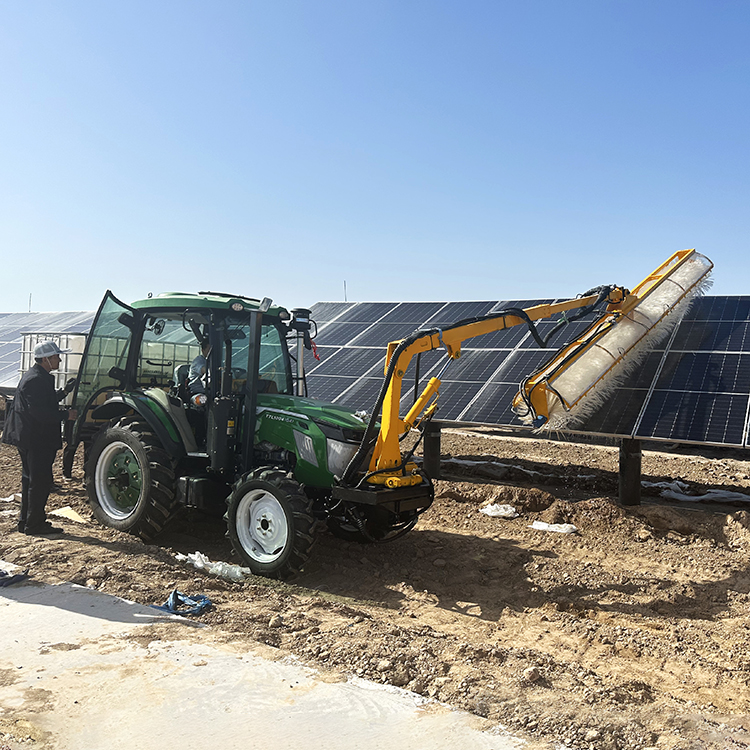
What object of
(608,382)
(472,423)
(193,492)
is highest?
(608,382)

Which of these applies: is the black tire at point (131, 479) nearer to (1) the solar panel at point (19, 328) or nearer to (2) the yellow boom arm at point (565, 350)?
(2) the yellow boom arm at point (565, 350)

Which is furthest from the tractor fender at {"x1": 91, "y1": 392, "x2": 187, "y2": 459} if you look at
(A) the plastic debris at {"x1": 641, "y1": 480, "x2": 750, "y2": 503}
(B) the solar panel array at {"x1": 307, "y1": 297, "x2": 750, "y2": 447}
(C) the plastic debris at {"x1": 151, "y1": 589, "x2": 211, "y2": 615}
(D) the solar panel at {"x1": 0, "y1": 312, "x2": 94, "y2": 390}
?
(D) the solar panel at {"x1": 0, "y1": 312, "x2": 94, "y2": 390}

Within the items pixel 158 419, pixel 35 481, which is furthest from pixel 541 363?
pixel 35 481

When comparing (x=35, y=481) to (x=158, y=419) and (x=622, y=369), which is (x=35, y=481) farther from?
(x=622, y=369)

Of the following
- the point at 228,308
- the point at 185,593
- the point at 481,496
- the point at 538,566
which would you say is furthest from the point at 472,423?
the point at 185,593

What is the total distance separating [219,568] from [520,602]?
10.6ft

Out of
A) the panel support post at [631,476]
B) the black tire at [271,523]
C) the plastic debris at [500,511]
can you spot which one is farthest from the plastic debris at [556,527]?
the black tire at [271,523]

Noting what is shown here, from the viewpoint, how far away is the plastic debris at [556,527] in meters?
9.48

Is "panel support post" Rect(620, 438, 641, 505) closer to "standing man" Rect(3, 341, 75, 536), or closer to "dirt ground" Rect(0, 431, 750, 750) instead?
"dirt ground" Rect(0, 431, 750, 750)

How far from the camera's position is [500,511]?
1041 centimetres

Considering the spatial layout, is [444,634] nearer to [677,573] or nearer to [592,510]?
[677,573]

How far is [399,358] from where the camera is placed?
7.28 m

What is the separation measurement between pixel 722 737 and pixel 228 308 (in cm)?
619

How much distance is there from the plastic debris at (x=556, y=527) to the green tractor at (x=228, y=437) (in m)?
2.69
